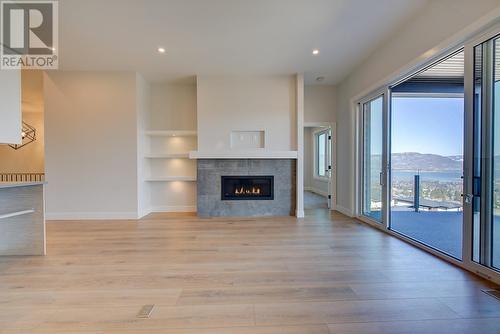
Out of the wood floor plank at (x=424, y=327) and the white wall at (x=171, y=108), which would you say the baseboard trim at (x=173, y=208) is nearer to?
the white wall at (x=171, y=108)

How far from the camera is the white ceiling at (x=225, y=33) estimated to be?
9.77 ft

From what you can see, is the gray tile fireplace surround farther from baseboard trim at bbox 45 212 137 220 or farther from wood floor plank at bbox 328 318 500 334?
wood floor plank at bbox 328 318 500 334

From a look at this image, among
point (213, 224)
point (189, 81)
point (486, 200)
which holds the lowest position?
point (213, 224)

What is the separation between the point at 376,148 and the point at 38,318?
4943mm

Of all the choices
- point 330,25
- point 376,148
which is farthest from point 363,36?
point 376,148

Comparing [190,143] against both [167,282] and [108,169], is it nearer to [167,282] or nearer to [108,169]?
[108,169]

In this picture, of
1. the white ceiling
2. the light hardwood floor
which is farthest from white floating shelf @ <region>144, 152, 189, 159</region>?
the light hardwood floor

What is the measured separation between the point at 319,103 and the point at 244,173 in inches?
104

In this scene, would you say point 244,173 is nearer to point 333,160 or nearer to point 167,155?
point 167,155

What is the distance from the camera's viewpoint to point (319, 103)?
5.83 m

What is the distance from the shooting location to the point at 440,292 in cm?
205

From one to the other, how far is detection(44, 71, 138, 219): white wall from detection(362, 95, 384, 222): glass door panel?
4.76 m

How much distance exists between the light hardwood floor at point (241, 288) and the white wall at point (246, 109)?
2.31 meters

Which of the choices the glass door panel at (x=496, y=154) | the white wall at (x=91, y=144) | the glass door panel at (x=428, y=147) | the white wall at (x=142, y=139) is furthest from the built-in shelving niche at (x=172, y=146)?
the glass door panel at (x=496, y=154)
